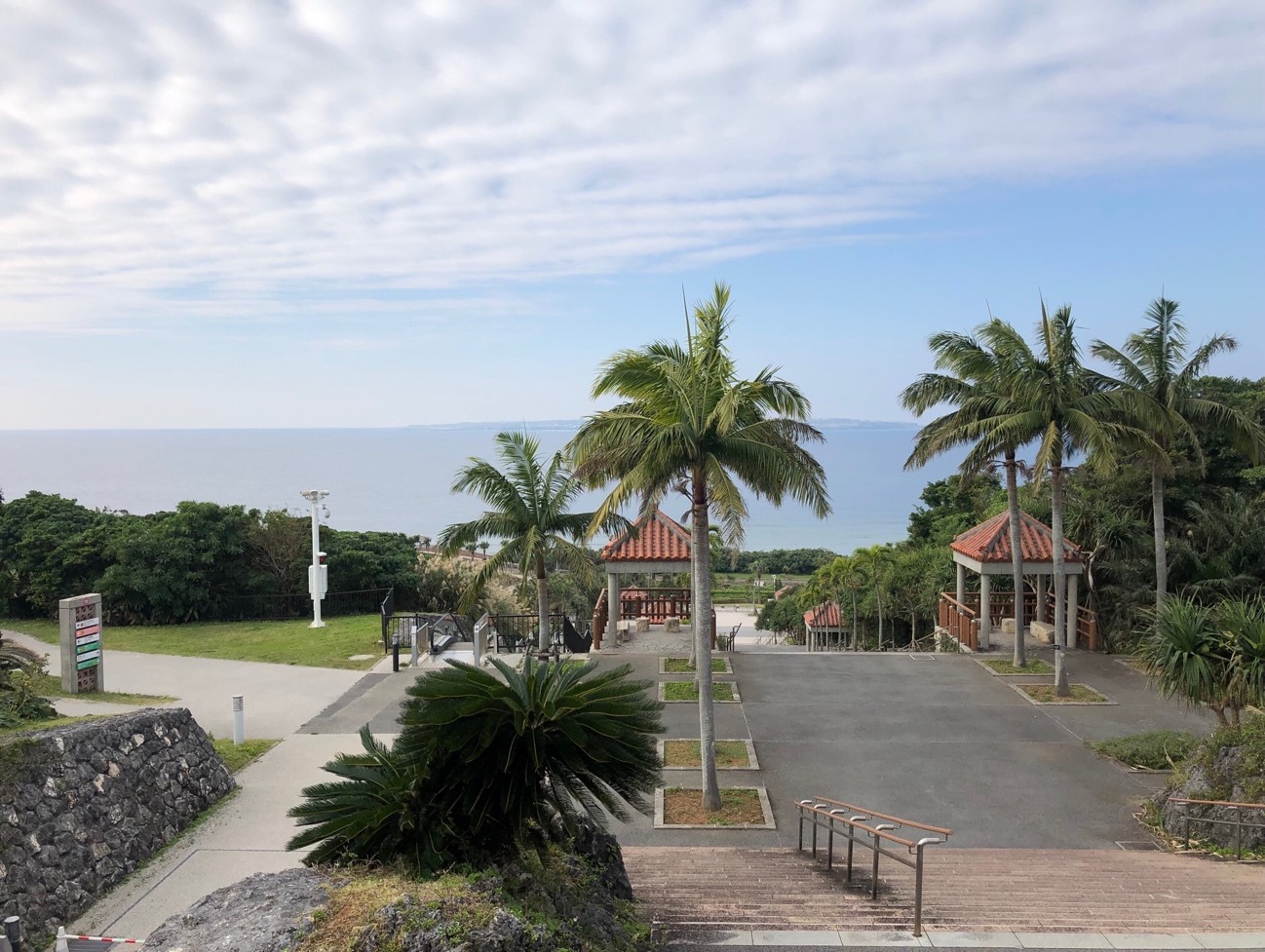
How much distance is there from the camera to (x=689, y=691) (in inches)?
669

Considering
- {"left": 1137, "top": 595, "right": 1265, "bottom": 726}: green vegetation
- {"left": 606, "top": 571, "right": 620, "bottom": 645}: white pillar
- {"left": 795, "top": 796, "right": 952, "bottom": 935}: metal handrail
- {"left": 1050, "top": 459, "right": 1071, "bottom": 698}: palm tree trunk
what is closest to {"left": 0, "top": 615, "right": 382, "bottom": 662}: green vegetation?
{"left": 606, "top": 571, "right": 620, "bottom": 645}: white pillar

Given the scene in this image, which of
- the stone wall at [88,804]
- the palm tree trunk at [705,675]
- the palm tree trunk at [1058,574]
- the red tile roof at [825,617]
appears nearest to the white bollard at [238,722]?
the stone wall at [88,804]

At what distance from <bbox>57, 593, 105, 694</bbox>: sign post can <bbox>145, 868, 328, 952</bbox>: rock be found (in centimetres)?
1185

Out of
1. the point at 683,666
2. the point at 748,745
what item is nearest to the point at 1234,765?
the point at 748,745

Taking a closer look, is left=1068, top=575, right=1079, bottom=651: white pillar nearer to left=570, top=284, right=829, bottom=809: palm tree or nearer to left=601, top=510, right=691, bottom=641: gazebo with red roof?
left=601, top=510, right=691, bottom=641: gazebo with red roof

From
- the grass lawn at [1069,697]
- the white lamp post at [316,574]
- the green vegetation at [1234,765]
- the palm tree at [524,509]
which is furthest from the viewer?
the white lamp post at [316,574]

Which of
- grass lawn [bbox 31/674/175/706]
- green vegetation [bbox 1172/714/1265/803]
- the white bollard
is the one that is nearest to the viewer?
green vegetation [bbox 1172/714/1265/803]

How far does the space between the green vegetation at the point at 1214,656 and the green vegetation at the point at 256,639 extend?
1434 centimetres

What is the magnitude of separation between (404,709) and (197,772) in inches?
245

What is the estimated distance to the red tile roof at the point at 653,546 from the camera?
67.5 ft

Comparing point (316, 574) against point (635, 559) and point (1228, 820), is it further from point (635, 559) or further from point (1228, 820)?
point (1228, 820)

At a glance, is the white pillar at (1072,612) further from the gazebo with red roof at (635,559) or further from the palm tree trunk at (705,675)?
the palm tree trunk at (705,675)

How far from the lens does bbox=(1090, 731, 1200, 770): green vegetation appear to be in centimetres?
1298

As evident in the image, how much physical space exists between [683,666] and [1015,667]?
21.4ft
